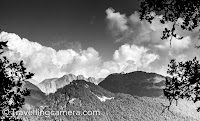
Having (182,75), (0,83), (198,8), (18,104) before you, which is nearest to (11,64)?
(0,83)

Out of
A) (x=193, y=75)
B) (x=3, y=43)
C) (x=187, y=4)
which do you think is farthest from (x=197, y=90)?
(x=3, y=43)

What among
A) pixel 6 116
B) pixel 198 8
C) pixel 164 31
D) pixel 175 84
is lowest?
pixel 6 116

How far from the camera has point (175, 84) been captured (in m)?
11.9

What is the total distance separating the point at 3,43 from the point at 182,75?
1117 cm

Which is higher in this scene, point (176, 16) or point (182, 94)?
point (176, 16)

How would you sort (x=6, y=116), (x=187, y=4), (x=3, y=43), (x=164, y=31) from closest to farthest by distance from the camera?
(x=187, y=4) < (x=164, y=31) < (x=3, y=43) < (x=6, y=116)

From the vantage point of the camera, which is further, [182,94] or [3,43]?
[3,43]

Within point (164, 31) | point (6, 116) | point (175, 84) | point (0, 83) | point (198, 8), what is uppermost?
point (198, 8)

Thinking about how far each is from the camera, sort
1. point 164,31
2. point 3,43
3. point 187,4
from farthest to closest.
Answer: point 3,43 < point 164,31 < point 187,4

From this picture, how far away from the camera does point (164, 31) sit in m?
11.9

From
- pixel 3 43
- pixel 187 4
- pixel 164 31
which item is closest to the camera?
pixel 187 4

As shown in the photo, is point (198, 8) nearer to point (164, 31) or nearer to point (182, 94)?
point (164, 31)

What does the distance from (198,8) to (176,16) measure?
1.08 meters

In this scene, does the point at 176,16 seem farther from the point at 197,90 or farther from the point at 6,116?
the point at 6,116
